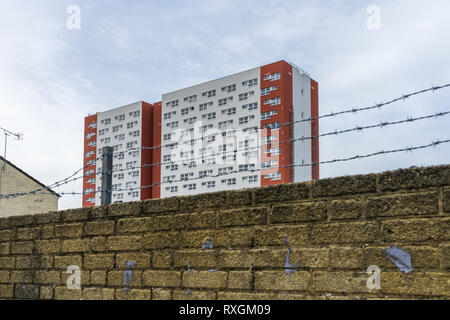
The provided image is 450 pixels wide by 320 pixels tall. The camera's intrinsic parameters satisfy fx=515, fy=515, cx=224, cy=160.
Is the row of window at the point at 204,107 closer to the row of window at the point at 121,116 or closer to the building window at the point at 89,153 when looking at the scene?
the row of window at the point at 121,116

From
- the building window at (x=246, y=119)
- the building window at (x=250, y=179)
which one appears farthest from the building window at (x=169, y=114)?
the building window at (x=250, y=179)

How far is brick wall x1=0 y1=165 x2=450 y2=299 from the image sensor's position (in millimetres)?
3975

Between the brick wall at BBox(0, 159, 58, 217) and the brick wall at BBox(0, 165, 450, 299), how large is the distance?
19.7 metres

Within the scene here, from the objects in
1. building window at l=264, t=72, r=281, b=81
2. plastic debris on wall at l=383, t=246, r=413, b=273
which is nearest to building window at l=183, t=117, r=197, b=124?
building window at l=264, t=72, r=281, b=81

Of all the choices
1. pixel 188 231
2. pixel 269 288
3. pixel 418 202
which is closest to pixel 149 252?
pixel 188 231

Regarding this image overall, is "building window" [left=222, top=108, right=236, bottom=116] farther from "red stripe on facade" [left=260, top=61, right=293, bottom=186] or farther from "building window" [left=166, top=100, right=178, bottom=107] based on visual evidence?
"building window" [left=166, top=100, right=178, bottom=107]


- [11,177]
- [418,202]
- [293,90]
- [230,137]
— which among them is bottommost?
[418,202]

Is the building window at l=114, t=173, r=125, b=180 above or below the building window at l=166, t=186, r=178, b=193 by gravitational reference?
above

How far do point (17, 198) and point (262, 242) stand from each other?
75.2ft

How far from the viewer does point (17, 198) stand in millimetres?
25109

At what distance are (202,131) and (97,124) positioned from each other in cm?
2659

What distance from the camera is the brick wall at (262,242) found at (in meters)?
3.97
